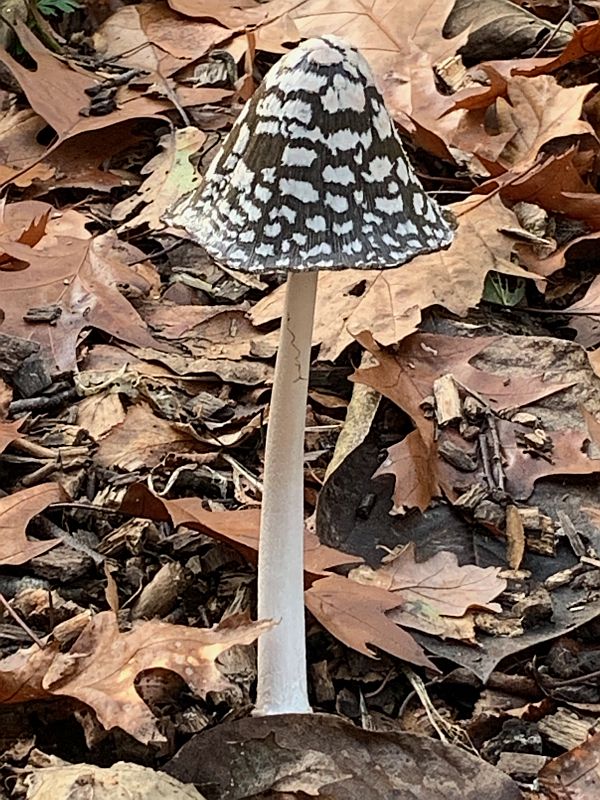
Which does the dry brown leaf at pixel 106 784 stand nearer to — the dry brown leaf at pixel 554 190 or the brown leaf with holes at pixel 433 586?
the brown leaf with holes at pixel 433 586

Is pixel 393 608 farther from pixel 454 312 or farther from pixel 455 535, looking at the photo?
pixel 454 312

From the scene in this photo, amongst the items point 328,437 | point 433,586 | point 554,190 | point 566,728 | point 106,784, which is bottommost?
point 566,728

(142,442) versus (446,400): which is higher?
(142,442)

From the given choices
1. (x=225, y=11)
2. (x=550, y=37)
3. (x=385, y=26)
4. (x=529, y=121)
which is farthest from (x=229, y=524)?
(x=225, y=11)

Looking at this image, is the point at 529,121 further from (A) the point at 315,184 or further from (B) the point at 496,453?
(A) the point at 315,184

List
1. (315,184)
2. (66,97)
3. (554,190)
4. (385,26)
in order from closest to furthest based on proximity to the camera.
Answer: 1. (315,184)
2. (554,190)
3. (66,97)
4. (385,26)

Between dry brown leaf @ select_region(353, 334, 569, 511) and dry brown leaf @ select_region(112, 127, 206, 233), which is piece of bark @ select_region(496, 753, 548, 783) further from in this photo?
dry brown leaf @ select_region(112, 127, 206, 233)

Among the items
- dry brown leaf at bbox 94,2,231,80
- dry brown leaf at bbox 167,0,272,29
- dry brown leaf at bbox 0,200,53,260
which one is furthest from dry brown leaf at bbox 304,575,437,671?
dry brown leaf at bbox 167,0,272,29
